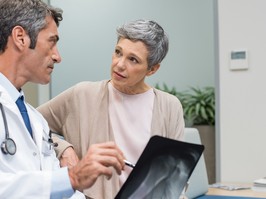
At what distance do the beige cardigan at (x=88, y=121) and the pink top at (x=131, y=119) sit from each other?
0.11 ft

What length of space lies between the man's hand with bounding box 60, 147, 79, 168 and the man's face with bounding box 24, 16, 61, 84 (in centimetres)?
32

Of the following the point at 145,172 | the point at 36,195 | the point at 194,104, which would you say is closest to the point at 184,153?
the point at 145,172

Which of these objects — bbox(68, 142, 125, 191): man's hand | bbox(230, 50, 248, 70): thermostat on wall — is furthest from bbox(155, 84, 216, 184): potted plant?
bbox(68, 142, 125, 191): man's hand

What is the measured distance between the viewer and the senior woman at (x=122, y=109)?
1.95m

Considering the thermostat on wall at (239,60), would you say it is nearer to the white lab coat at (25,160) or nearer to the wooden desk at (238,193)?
the wooden desk at (238,193)

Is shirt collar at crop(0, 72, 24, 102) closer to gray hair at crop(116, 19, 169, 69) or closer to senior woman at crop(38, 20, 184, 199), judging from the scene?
senior woman at crop(38, 20, 184, 199)

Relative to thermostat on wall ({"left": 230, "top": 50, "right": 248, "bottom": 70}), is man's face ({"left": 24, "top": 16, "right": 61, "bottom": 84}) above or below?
below

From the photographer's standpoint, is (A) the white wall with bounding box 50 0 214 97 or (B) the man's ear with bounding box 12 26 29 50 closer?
(B) the man's ear with bounding box 12 26 29 50

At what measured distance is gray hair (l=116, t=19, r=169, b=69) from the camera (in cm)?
199

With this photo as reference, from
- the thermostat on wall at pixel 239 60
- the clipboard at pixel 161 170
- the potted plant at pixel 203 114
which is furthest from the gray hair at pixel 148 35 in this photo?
the potted plant at pixel 203 114

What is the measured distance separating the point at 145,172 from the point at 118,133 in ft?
2.57

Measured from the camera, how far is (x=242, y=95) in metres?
3.49

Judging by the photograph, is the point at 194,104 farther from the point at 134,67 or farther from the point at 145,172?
the point at 145,172

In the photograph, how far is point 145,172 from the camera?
123 centimetres
